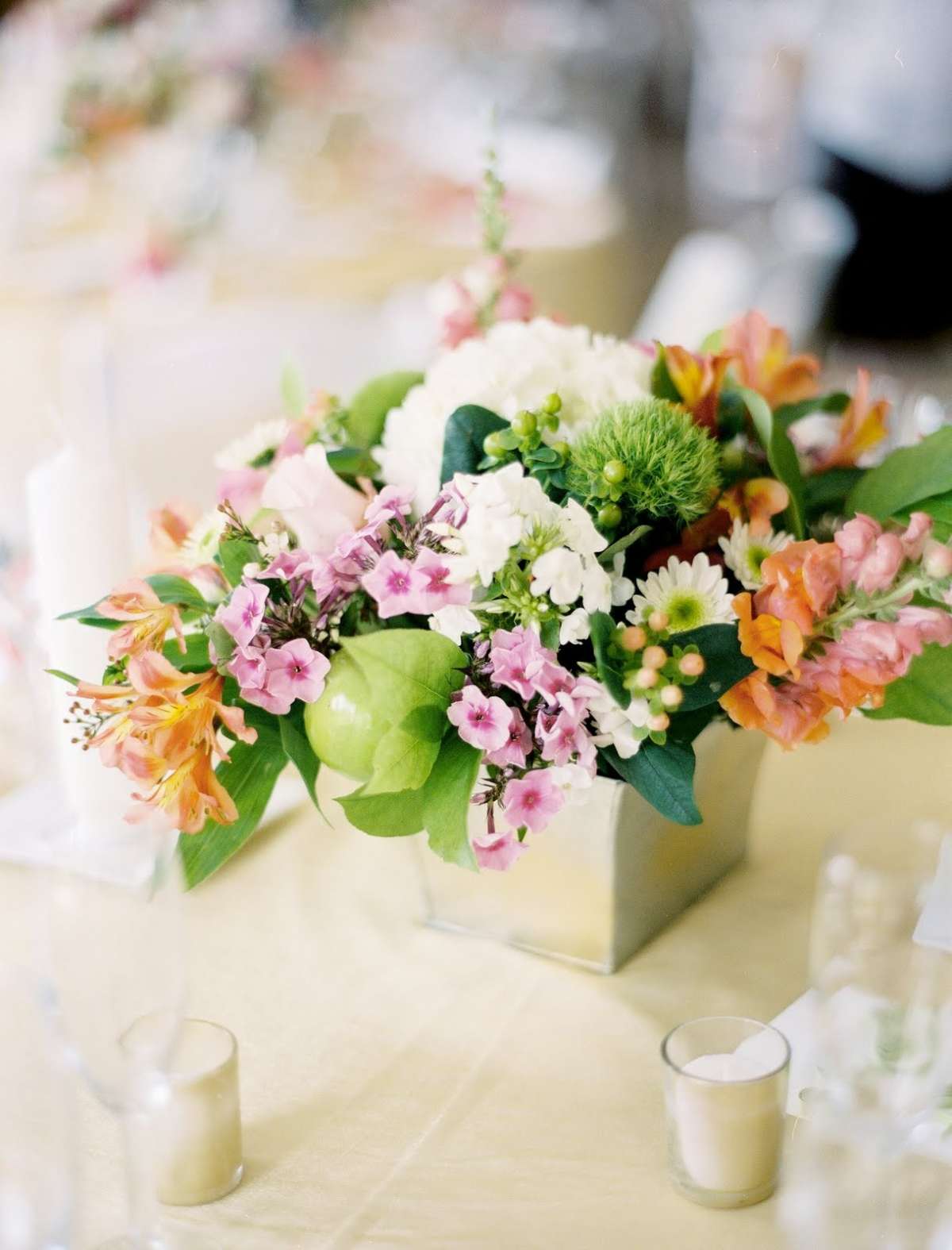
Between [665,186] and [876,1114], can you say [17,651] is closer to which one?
[876,1114]

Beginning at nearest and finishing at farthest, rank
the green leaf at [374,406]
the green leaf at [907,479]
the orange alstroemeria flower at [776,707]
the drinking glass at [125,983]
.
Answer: the drinking glass at [125,983], the orange alstroemeria flower at [776,707], the green leaf at [907,479], the green leaf at [374,406]

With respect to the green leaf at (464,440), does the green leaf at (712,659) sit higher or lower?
lower

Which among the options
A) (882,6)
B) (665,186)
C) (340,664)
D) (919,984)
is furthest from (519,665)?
(665,186)

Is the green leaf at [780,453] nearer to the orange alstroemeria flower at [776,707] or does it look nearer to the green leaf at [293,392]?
the orange alstroemeria flower at [776,707]

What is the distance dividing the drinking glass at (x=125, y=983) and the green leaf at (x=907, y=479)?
0.47 metres

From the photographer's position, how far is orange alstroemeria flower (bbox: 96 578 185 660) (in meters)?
0.71

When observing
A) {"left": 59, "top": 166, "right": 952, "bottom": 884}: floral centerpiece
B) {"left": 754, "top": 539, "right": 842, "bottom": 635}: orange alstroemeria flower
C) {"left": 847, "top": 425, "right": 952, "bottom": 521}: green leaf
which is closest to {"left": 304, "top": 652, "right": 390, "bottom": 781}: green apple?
{"left": 59, "top": 166, "right": 952, "bottom": 884}: floral centerpiece

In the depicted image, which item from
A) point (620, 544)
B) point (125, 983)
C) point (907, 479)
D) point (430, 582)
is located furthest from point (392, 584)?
point (907, 479)

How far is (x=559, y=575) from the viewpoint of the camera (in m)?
0.68

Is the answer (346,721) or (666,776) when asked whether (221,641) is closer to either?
(346,721)

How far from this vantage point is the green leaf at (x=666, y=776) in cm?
70

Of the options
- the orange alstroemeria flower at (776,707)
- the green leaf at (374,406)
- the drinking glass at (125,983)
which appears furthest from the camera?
the green leaf at (374,406)

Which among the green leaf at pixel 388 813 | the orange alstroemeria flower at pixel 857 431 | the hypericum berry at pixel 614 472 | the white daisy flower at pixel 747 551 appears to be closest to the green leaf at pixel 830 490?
the orange alstroemeria flower at pixel 857 431

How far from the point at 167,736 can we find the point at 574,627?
0.21 meters
